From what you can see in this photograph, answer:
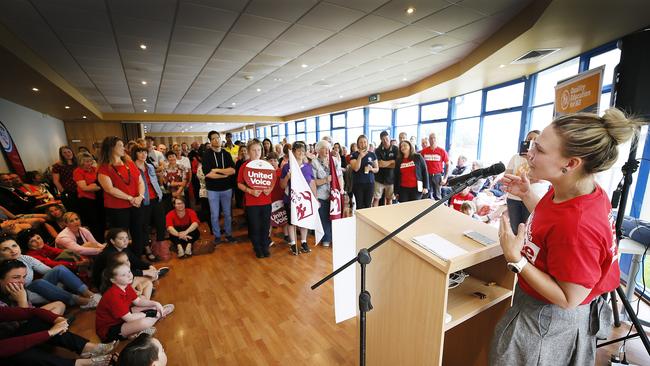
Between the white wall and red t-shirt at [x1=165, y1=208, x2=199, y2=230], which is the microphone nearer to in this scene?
red t-shirt at [x1=165, y1=208, x2=199, y2=230]

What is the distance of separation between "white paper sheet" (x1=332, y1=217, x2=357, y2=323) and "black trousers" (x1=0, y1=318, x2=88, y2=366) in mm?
1894

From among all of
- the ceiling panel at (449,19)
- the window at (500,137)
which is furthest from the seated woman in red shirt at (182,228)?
the window at (500,137)

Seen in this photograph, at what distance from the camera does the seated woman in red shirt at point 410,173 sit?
4.40m

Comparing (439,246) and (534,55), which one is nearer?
(439,246)

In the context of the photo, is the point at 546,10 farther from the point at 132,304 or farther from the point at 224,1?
the point at 132,304

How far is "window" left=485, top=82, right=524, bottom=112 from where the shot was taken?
6.35 metres

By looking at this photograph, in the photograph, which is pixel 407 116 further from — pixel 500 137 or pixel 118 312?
pixel 118 312

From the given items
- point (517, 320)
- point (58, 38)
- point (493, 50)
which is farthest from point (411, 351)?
point (58, 38)

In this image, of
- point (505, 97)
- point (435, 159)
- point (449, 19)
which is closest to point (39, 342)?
point (449, 19)

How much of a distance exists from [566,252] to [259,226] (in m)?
3.30

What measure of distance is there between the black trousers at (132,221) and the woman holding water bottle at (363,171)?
311 cm

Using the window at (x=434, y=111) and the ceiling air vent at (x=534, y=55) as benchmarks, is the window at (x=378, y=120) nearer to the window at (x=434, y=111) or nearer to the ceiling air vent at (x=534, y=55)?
the window at (x=434, y=111)

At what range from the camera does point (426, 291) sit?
3.45 feet

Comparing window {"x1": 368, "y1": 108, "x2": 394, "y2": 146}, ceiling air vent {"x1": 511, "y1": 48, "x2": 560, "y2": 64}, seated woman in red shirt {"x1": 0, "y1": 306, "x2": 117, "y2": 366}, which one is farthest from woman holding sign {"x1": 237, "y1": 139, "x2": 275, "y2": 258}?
window {"x1": 368, "y1": 108, "x2": 394, "y2": 146}
